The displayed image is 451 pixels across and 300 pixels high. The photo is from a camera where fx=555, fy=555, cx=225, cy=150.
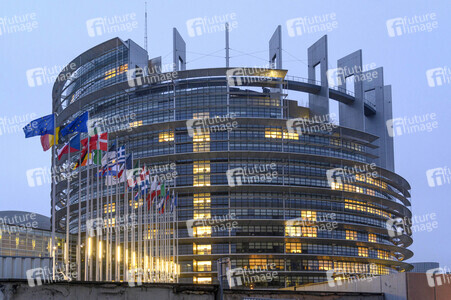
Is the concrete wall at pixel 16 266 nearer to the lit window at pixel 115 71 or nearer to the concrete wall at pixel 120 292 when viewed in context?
the concrete wall at pixel 120 292

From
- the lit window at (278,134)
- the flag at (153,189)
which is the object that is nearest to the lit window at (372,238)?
the lit window at (278,134)

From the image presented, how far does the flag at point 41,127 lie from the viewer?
37.4m

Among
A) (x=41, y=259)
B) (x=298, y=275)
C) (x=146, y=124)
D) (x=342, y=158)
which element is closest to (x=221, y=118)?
(x=146, y=124)

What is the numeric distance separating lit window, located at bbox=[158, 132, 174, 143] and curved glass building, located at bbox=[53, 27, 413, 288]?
0.58m

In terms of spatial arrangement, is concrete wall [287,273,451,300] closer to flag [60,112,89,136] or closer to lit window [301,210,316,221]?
flag [60,112,89,136]

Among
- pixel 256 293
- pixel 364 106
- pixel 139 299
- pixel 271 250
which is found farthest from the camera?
pixel 364 106

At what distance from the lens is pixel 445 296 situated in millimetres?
29656

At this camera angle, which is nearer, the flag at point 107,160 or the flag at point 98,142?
the flag at point 98,142

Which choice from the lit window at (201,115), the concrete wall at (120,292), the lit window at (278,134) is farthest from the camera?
the lit window at (278,134)

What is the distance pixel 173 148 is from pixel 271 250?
84.6 feet

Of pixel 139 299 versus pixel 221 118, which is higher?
pixel 221 118

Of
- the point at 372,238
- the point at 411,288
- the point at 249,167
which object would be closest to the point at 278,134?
the point at 249,167

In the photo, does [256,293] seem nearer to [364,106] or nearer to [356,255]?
[356,255]

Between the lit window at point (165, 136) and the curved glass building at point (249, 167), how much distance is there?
1.90ft
